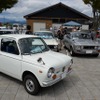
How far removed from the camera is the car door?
4.83m

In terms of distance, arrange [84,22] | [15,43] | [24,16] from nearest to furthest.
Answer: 1. [15,43]
2. [24,16]
3. [84,22]

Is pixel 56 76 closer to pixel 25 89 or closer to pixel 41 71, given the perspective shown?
pixel 41 71

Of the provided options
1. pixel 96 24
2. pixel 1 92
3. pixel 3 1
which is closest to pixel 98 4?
pixel 96 24

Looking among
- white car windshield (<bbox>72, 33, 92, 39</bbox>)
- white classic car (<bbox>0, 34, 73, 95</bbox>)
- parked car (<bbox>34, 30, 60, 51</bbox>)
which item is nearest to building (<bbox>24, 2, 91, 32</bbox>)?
parked car (<bbox>34, 30, 60, 51</bbox>)

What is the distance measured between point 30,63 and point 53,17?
83.8ft

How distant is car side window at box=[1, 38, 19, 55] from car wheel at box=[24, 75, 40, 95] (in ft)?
2.89

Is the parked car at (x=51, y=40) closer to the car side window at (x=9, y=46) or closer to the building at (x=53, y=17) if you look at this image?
the car side window at (x=9, y=46)

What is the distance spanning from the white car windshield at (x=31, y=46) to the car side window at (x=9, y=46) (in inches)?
8.3

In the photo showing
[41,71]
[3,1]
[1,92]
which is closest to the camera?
[41,71]

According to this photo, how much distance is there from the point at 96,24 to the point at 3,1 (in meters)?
9.90

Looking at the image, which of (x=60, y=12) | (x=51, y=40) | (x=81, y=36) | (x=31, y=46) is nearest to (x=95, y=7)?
(x=81, y=36)

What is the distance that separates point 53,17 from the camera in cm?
2920

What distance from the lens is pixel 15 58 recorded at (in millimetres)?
4852

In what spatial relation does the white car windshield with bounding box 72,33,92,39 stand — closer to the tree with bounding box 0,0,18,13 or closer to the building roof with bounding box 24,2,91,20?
the tree with bounding box 0,0,18,13
